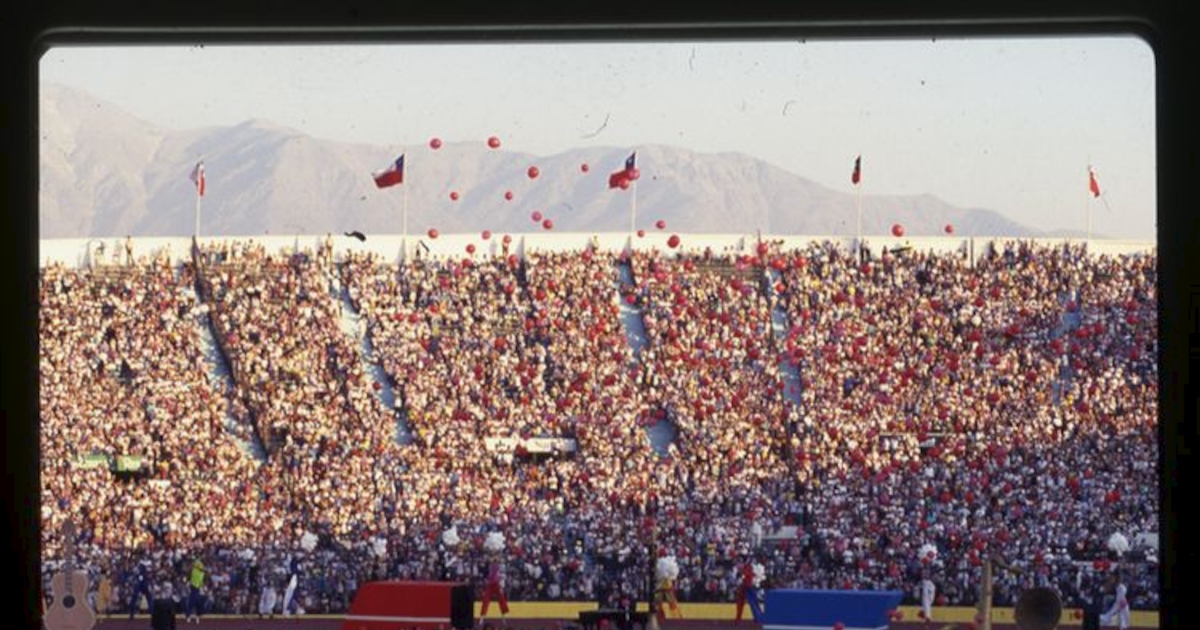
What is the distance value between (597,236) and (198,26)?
52.3 feet

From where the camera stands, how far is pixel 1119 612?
38.7 ft

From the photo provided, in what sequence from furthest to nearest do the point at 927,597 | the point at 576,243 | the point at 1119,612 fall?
the point at 576,243 < the point at 927,597 < the point at 1119,612

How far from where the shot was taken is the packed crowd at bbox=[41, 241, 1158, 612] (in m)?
13.5

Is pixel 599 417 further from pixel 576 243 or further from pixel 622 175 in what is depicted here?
pixel 576 243

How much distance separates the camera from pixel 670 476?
48.5 ft

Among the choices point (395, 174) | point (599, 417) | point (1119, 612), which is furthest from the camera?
point (599, 417)

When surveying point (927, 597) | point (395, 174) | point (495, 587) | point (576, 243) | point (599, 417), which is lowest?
point (927, 597)

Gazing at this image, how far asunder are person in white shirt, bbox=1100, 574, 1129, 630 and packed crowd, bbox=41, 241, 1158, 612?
0.60 metres

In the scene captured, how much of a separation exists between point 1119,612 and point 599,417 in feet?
17.6

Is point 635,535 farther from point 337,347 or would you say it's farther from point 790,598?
point 337,347

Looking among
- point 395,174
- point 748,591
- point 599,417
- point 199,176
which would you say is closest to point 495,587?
point 748,591

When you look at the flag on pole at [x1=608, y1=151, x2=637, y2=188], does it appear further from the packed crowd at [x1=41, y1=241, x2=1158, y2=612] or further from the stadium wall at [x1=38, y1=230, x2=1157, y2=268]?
the stadium wall at [x1=38, y1=230, x2=1157, y2=268]

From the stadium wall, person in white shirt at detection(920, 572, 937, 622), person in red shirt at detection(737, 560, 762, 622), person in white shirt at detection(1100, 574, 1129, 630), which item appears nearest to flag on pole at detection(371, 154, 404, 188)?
the stadium wall

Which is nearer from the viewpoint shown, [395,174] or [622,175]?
[395,174]
